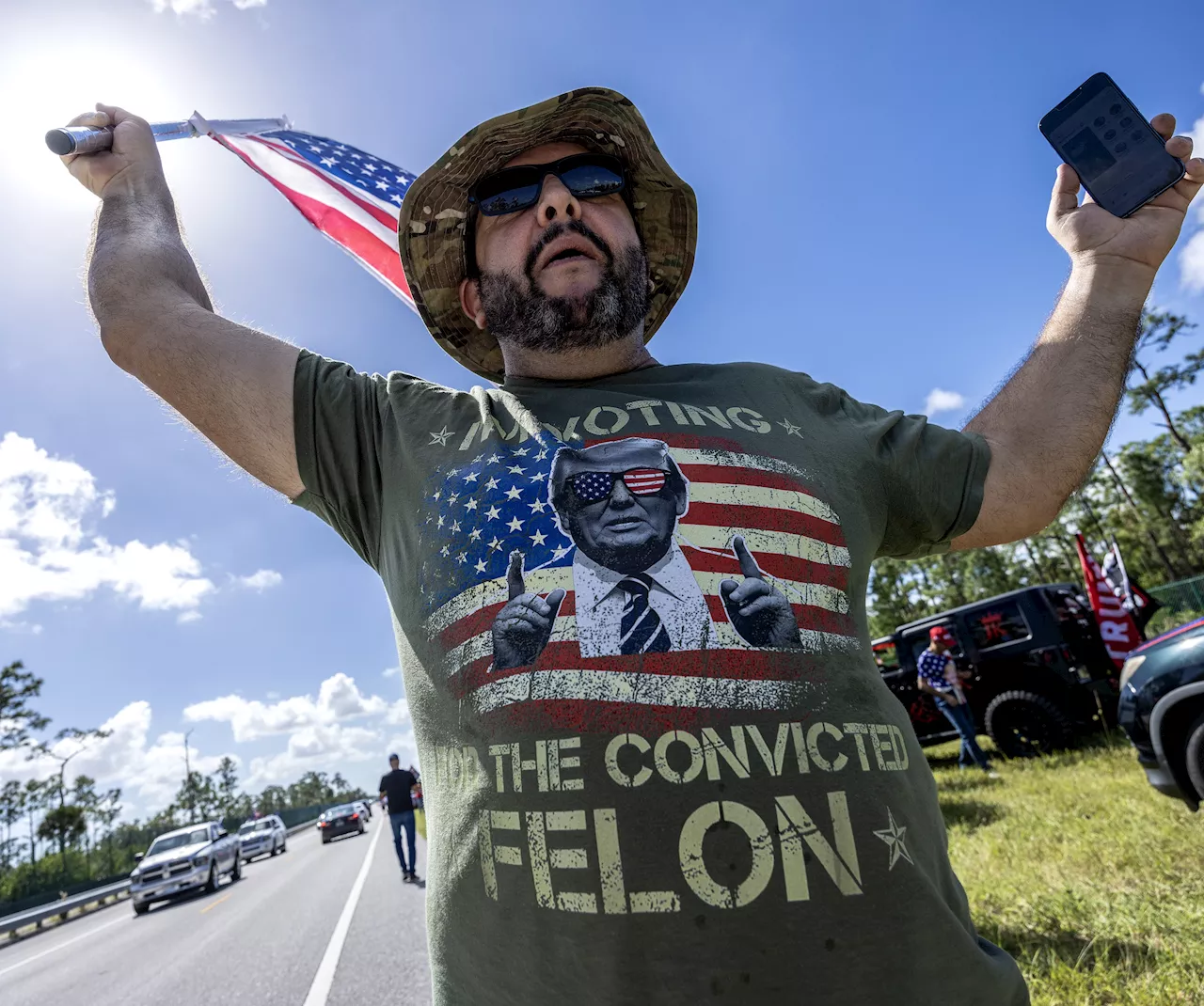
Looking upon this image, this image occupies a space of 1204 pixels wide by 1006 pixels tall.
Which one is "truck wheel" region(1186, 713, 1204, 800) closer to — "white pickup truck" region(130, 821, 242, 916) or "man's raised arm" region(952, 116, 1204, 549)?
"man's raised arm" region(952, 116, 1204, 549)

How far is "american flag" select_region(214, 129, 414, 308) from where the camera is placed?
12.5 ft

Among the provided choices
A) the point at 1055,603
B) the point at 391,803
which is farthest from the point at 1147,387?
the point at 391,803

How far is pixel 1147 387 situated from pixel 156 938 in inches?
1780

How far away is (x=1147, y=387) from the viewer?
3697 centimetres

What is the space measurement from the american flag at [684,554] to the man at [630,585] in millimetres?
15

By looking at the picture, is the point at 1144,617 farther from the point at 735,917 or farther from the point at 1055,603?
the point at 735,917

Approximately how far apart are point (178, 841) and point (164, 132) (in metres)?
19.6

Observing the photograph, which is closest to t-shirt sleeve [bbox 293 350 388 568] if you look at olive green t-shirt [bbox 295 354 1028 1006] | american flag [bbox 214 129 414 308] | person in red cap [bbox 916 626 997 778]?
olive green t-shirt [bbox 295 354 1028 1006]

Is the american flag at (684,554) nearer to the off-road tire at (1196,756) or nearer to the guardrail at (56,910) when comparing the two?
the off-road tire at (1196,756)

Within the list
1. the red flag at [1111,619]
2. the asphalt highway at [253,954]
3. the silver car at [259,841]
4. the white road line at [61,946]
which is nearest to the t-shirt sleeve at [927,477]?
the asphalt highway at [253,954]

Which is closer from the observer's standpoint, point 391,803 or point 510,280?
point 510,280

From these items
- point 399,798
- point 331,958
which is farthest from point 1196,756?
point 399,798

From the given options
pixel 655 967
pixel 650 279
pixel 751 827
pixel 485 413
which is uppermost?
pixel 650 279

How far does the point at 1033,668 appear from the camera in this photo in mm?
8594
